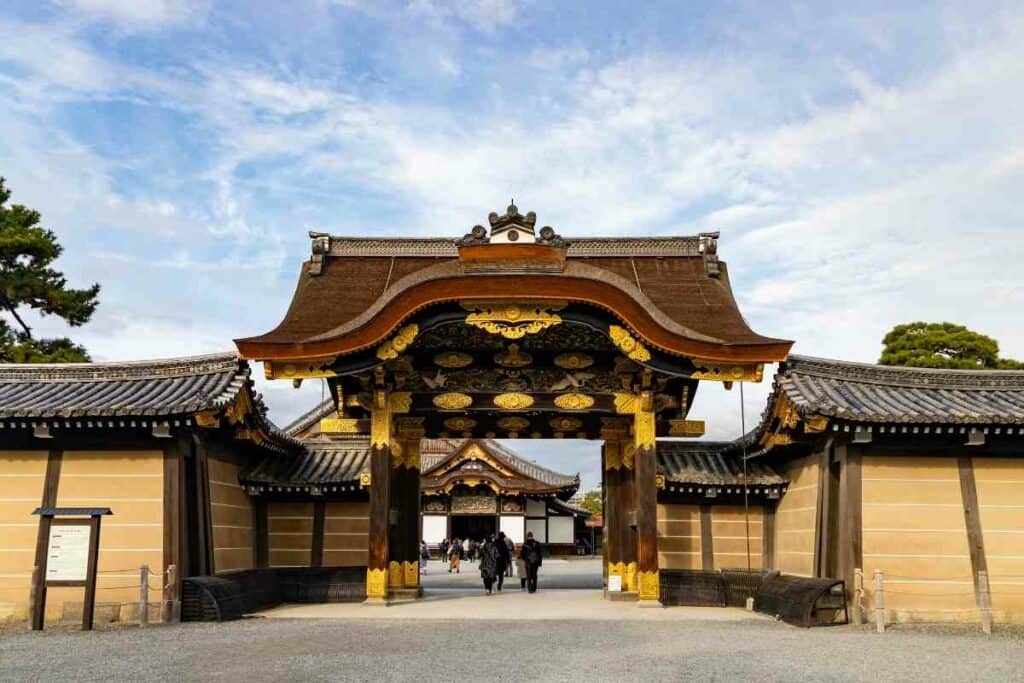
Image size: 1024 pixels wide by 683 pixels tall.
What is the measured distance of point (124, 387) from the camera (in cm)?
1524

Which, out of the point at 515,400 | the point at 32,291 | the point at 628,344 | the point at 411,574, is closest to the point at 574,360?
the point at 515,400

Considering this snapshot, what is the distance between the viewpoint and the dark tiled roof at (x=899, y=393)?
43.2 feet

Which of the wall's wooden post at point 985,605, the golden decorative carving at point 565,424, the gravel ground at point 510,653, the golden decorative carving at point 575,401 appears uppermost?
the golden decorative carving at point 575,401

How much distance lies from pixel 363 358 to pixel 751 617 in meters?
7.73

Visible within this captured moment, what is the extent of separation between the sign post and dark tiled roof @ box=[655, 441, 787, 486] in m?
9.87

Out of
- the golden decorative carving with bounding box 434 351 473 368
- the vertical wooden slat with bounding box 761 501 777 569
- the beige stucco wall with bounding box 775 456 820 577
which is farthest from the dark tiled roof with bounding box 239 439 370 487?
the beige stucco wall with bounding box 775 456 820 577

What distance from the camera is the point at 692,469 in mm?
17781

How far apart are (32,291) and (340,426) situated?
1701 centimetres

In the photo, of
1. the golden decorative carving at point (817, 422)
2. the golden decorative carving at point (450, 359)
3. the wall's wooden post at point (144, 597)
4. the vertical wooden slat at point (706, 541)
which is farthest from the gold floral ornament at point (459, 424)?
the golden decorative carving at point (817, 422)

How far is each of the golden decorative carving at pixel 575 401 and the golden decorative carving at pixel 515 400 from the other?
0.54m

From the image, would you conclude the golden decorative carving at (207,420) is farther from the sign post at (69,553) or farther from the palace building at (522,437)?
the sign post at (69,553)

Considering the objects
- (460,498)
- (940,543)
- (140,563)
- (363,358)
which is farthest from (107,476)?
(460,498)

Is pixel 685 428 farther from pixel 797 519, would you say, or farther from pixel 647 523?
pixel 647 523

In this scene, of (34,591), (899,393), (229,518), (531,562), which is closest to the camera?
(34,591)
